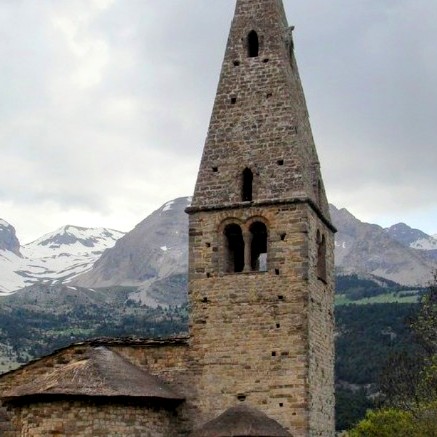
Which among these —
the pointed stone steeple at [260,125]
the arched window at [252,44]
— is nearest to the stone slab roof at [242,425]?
the pointed stone steeple at [260,125]

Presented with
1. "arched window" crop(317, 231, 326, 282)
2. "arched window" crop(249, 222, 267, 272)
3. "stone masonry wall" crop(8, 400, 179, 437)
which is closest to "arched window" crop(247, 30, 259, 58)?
"arched window" crop(249, 222, 267, 272)

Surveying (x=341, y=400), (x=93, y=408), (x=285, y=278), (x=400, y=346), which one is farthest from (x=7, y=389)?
(x=400, y=346)

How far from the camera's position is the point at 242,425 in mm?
27578

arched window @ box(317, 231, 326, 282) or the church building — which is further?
arched window @ box(317, 231, 326, 282)

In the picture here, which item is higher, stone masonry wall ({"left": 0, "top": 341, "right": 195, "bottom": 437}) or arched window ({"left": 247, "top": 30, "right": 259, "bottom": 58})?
arched window ({"left": 247, "top": 30, "right": 259, "bottom": 58})

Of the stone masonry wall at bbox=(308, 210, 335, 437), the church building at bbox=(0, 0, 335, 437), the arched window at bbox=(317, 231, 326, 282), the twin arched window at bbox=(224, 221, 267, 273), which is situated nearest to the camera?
the church building at bbox=(0, 0, 335, 437)

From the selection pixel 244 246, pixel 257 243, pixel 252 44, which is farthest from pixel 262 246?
pixel 252 44

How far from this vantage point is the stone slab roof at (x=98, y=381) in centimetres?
2700

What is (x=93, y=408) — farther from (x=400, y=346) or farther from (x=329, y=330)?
(x=400, y=346)

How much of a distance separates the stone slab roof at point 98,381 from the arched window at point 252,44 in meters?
11.1

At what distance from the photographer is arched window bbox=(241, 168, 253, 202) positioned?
102 ft

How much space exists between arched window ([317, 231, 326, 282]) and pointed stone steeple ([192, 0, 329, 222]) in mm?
841

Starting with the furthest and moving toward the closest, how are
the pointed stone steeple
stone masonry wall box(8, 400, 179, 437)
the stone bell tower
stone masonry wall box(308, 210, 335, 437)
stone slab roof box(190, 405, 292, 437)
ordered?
the pointed stone steeple
stone masonry wall box(308, 210, 335, 437)
the stone bell tower
stone slab roof box(190, 405, 292, 437)
stone masonry wall box(8, 400, 179, 437)

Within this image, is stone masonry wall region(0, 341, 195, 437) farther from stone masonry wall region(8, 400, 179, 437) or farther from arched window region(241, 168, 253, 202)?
arched window region(241, 168, 253, 202)
